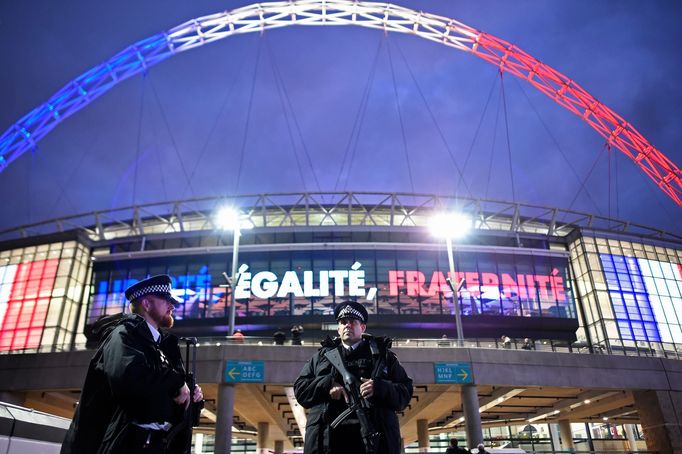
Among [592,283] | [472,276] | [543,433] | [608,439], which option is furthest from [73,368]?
[608,439]

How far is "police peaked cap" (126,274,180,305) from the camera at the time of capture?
4023 millimetres

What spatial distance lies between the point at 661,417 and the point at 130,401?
29.8 meters

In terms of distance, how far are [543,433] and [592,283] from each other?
19.3m

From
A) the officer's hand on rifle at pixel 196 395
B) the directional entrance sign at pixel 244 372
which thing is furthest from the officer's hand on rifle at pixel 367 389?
the directional entrance sign at pixel 244 372

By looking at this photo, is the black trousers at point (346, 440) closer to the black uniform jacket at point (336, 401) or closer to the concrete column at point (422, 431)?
the black uniform jacket at point (336, 401)

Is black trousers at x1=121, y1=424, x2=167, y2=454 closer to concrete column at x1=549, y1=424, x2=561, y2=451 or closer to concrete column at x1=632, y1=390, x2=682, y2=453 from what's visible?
concrete column at x1=632, y1=390, x2=682, y2=453

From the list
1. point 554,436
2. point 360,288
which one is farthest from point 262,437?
point 554,436

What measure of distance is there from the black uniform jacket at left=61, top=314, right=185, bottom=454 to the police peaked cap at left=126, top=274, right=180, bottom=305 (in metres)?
0.43

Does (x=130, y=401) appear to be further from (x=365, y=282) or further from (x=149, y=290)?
(x=365, y=282)

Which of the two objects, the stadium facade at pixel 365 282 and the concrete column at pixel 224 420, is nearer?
the concrete column at pixel 224 420

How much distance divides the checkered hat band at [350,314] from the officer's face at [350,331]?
0.04 meters

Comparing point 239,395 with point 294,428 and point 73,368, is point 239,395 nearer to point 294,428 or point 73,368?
point 73,368

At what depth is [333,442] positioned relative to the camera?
4164mm

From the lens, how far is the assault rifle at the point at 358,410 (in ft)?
12.8
